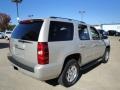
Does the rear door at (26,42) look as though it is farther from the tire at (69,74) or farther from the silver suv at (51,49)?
the tire at (69,74)

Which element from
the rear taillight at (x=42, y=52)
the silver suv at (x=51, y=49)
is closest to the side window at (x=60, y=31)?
the silver suv at (x=51, y=49)

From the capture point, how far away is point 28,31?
4.51 meters

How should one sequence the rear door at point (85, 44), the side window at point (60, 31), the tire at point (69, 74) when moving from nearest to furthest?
1. the side window at point (60, 31)
2. the tire at point (69, 74)
3. the rear door at point (85, 44)

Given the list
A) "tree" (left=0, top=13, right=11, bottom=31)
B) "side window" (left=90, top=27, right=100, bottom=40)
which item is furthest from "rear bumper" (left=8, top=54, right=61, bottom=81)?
"tree" (left=0, top=13, right=11, bottom=31)

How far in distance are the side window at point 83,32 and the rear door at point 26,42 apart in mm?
1597

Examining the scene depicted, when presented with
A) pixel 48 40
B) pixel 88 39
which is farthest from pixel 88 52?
pixel 48 40

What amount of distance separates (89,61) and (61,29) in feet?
6.92

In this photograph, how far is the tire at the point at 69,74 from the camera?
4730mm

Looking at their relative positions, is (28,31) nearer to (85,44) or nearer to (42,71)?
(42,71)

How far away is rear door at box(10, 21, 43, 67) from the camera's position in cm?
414

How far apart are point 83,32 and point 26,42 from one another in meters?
2.14

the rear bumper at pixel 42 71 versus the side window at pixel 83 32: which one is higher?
the side window at pixel 83 32

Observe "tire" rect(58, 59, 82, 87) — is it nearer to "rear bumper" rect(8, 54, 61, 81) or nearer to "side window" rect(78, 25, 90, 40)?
"rear bumper" rect(8, 54, 61, 81)

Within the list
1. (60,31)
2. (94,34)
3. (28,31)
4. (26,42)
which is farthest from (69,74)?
(94,34)
